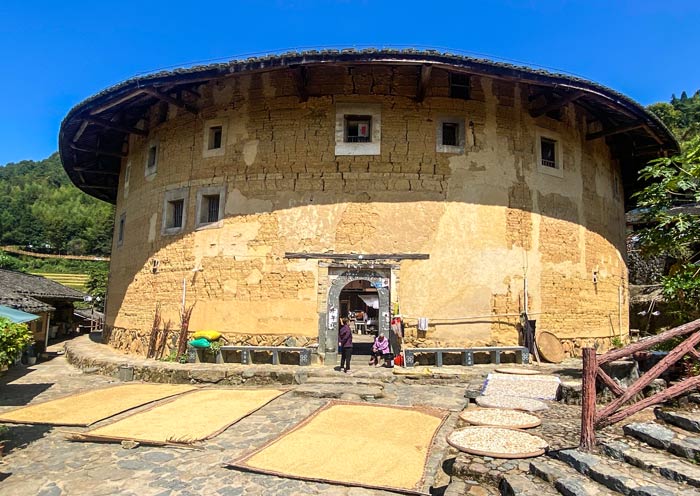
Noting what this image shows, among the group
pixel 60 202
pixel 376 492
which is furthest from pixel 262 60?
pixel 60 202

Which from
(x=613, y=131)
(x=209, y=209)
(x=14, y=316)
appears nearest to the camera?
(x=14, y=316)

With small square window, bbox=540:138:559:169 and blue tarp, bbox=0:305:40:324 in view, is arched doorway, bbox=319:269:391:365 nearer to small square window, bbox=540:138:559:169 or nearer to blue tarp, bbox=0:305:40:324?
small square window, bbox=540:138:559:169

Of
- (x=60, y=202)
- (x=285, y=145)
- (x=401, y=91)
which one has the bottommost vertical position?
(x=285, y=145)

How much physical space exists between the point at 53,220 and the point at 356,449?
87.6m

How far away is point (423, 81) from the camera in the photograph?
11516 millimetres

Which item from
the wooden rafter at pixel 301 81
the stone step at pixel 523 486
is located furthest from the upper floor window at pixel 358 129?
the stone step at pixel 523 486

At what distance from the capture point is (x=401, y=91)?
12375mm

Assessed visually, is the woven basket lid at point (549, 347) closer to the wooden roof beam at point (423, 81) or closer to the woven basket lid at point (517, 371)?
the woven basket lid at point (517, 371)

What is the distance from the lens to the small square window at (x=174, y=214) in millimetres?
13945

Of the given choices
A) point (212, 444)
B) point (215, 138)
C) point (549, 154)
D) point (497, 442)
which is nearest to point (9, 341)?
point (212, 444)

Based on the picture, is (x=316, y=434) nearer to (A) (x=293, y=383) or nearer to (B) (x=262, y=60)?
(A) (x=293, y=383)

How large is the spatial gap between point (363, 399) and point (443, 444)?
2753mm

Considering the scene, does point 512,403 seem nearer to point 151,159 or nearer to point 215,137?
point 215,137

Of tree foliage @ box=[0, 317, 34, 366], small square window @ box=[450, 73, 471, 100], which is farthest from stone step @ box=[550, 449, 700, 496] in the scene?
small square window @ box=[450, 73, 471, 100]
